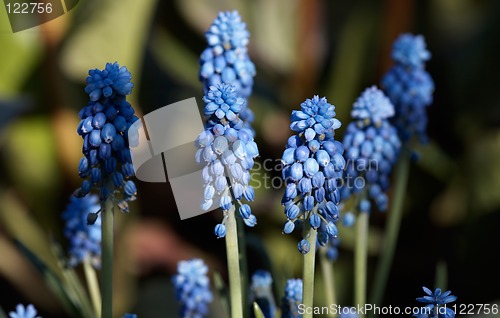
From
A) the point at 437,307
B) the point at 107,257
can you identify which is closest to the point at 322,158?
the point at 437,307

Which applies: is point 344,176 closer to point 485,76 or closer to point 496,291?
point 496,291

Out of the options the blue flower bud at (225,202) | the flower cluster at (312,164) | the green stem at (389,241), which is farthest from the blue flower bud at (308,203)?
the green stem at (389,241)

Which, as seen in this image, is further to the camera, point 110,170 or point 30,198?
point 30,198

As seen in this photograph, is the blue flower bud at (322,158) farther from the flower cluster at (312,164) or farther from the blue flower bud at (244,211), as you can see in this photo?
the blue flower bud at (244,211)

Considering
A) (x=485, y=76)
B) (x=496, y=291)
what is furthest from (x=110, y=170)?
(x=485, y=76)

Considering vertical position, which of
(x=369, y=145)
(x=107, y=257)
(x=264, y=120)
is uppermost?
(x=264, y=120)

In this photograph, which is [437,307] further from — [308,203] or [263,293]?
[263,293]

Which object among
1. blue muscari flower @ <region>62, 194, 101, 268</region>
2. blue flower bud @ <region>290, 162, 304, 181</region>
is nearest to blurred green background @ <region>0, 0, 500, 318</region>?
blue muscari flower @ <region>62, 194, 101, 268</region>
